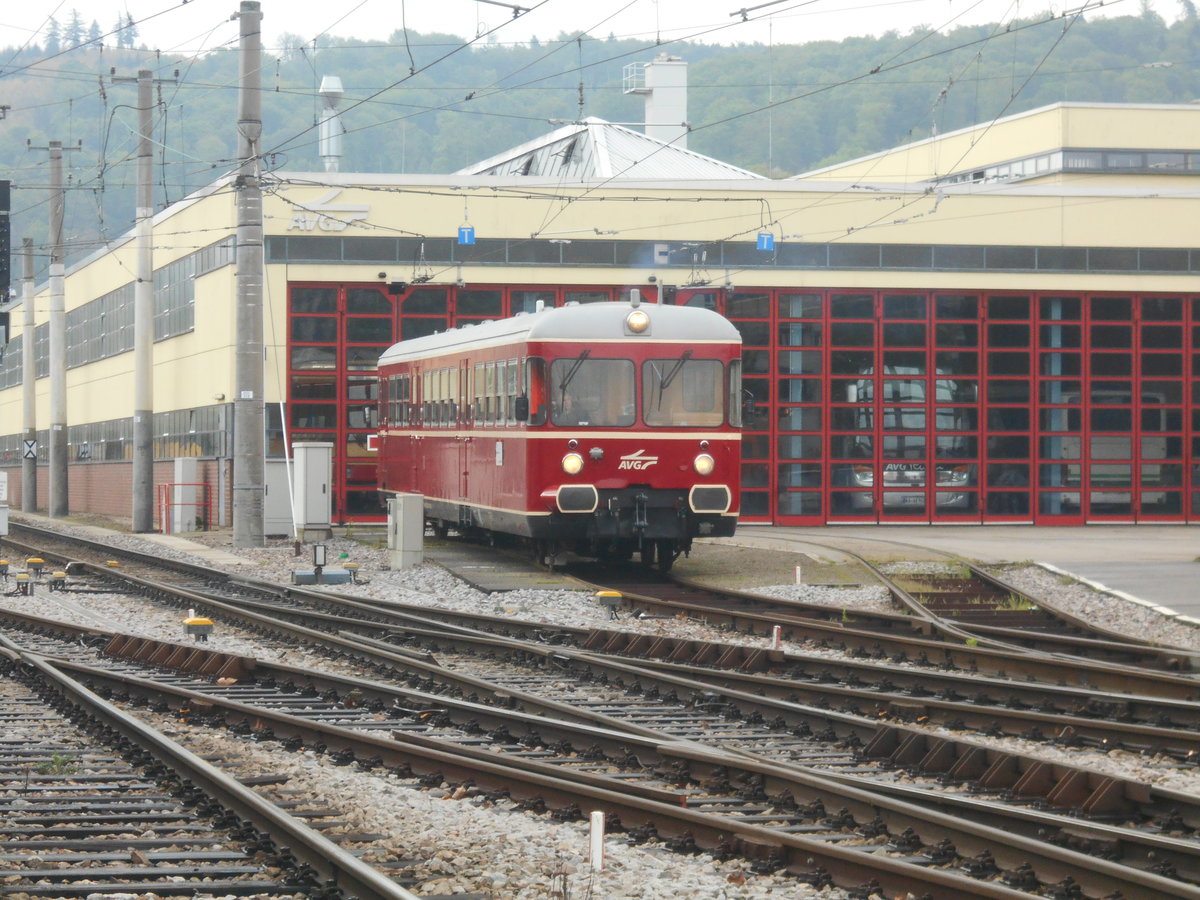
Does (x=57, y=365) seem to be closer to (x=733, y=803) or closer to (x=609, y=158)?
(x=609, y=158)

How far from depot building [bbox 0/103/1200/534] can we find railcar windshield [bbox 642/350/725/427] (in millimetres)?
13617

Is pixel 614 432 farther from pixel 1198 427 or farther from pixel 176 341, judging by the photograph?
pixel 176 341

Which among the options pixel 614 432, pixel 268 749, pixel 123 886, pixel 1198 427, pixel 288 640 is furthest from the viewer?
pixel 1198 427

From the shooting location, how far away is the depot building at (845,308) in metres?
35.0

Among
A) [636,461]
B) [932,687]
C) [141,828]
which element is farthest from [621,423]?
[141,828]

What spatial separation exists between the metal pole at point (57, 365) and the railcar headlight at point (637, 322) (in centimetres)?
2935

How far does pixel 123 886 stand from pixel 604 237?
95.4ft

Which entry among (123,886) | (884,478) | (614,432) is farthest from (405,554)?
(123,886)

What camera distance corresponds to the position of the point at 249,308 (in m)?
28.6

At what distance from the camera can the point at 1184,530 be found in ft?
111

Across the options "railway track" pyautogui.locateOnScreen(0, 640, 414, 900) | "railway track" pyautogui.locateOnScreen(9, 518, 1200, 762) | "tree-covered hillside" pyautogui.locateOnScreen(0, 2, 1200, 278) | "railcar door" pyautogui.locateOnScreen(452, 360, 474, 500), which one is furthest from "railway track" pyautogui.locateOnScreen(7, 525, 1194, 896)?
"tree-covered hillside" pyautogui.locateOnScreen(0, 2, 1200, 278)

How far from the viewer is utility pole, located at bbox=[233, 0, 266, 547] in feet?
92.4

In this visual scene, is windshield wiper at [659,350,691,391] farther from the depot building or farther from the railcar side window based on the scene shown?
the depot building

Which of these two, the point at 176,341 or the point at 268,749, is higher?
the point at 176,341
